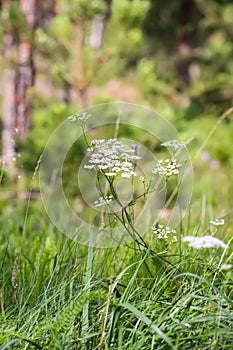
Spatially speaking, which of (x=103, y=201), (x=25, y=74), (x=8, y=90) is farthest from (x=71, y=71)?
(x=103, y=201)

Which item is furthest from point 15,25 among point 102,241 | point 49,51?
point 102,241

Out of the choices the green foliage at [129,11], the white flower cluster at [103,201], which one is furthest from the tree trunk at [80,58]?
the white flower cluster at [103,201]

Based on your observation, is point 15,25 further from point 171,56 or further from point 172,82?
point 171,56

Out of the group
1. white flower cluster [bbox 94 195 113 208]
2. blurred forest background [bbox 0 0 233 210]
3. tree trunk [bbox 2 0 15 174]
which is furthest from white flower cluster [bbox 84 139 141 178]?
tree trunk [bbox 2 0 15 174]

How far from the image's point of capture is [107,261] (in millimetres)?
1528

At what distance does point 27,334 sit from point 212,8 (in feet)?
25.5

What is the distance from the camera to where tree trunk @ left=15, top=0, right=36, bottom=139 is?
15.0 ft

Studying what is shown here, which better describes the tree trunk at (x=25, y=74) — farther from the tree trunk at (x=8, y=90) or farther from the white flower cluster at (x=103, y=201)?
the white flower cluster at (x=103, y=201)

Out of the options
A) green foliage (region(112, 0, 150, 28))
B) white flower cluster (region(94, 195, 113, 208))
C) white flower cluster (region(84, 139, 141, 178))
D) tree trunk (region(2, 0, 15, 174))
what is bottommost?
white flower cluster (region(94, 195, 113, 208))

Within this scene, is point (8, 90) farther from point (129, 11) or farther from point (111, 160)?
point (111, 160)

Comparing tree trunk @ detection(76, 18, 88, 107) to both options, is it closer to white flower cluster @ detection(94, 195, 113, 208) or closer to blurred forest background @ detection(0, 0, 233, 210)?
blurred forest background @ detection(0, 0, 233, 210)

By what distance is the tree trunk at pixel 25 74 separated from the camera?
456 centimetres

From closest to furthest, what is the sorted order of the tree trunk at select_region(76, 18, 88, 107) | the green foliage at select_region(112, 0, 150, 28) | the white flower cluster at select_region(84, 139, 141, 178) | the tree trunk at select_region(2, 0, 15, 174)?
the white flower cluster at select_region(84, 139, 141, 178)
the green foliage at select_region(112, 0, 150, 28)
the tree trunk at select_region(76, 18, 88, 107)
the tree trunk at select_region(2, 0, 15, 174)

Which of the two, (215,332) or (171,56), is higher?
(171,56)
